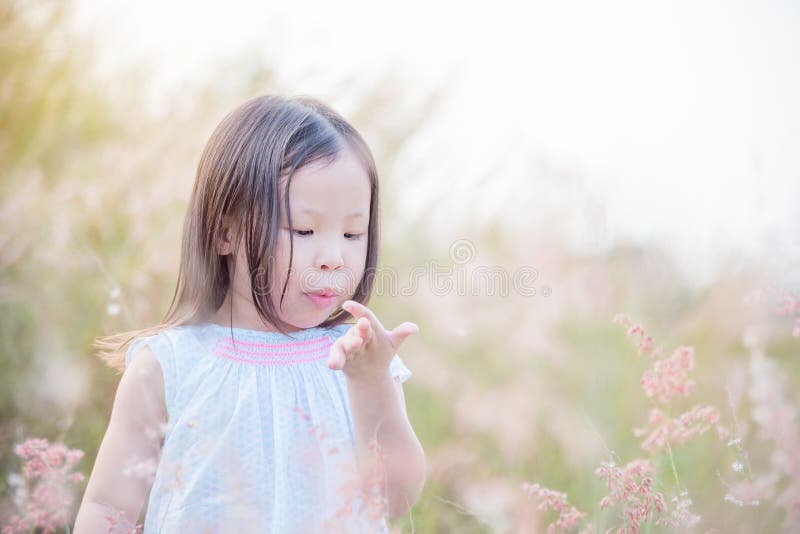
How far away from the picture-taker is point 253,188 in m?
1.45

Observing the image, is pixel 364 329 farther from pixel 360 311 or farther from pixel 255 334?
pixel 255 334

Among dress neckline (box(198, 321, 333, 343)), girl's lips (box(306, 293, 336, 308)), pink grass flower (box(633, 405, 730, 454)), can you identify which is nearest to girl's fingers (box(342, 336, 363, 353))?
girl's lips (box(306, 293, 336, 308))

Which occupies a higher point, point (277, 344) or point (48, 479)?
point (277, 344)

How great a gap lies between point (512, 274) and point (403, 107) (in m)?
0.59

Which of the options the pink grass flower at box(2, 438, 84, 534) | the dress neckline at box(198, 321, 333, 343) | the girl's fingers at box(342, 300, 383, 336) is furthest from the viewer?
the dress neckline at box(198, 321, 333, 343)

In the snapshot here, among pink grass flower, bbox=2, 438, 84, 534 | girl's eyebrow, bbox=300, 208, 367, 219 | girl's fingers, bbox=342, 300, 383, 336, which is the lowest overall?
pink grass flower, bbox=2, 438, 84, 534

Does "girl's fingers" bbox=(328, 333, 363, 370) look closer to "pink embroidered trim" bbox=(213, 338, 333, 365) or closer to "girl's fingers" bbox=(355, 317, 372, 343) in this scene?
"girl's fingers" bbox=(355, 317, 372, 343)

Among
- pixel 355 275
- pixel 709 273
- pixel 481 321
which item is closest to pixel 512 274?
pixel 481 321

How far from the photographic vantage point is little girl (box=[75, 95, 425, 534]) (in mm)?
1375

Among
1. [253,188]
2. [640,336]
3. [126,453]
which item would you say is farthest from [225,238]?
[640,336]

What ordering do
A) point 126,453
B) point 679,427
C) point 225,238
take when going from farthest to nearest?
1. point 225,238
2. point 126,453
3. point 679,427

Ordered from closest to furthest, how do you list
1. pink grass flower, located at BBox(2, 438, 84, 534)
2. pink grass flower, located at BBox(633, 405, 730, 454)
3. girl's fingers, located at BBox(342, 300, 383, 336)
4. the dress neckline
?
girl's fingers, located at BBox(342, 300, 383, 336)
pink grass flower, located at BBox(633, 405, 730, 454)
pink grass flower, located at BBox(2, 438, 84, 534)
the dress neckline

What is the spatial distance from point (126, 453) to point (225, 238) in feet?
1.27

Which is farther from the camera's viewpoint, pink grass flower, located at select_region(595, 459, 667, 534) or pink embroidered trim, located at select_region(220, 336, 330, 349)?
pink embroidered trim, located at select_region(220, 336, 330, 349)
